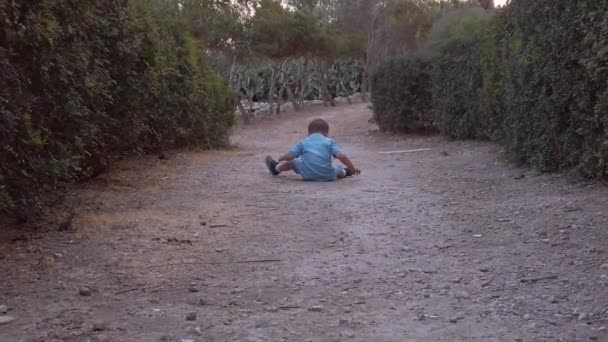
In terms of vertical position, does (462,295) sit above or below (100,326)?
below

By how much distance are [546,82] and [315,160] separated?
3110 millimetres

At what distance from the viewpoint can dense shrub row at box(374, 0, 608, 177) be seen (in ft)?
26.9

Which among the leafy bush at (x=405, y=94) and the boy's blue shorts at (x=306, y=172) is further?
the leafy bush at (x=405, y=94)

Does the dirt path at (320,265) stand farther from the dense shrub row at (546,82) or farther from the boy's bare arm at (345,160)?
the boy's bare arm at (345,160)

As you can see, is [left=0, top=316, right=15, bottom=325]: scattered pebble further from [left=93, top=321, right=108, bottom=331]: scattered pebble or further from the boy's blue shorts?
the boy's blue shorts

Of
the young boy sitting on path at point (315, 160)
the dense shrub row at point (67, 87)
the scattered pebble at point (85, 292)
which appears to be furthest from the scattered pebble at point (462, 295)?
the young boy sitting on path at point (315, 160)

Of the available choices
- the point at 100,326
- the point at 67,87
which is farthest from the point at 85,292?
the point at 67,87

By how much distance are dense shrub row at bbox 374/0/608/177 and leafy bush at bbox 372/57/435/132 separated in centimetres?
490

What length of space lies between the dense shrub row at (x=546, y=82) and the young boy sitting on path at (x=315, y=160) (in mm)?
2495

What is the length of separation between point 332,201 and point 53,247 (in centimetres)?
345

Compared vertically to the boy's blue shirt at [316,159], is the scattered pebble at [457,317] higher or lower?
lower

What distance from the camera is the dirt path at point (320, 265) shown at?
4570mm

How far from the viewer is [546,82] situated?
9781 mm

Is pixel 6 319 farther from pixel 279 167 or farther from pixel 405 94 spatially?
pixel 405 94
